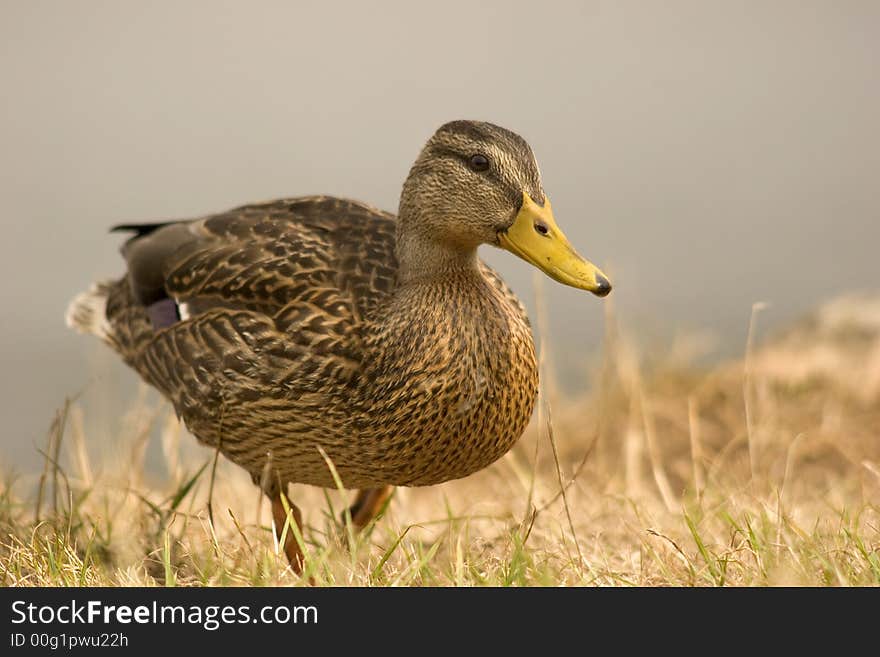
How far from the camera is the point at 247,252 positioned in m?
4.70

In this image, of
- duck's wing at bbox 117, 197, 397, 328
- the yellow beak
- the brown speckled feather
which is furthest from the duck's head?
duck's wing at bbox 117, 197, 397, 328

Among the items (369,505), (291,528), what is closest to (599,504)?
(369,505)

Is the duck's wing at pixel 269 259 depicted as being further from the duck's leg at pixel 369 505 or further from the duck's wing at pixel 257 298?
the duck's leg at pixel 369 505

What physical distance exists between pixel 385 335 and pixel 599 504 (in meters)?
1.93

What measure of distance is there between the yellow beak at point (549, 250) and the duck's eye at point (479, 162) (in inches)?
6.9

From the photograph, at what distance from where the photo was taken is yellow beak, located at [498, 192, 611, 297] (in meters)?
3.86

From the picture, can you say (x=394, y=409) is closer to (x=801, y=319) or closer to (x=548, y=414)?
(x=548, y=414)

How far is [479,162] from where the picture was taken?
403cm

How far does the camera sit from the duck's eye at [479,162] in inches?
158

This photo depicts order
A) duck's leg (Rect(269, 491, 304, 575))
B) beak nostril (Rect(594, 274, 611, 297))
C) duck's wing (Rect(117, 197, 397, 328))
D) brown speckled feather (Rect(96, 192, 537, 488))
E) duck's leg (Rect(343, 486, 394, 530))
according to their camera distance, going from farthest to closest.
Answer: duck's leg (Rect(343, 486, 394, 530)) → duck's leg (Rect(269, 491, 304, 575)) → duck's wing (Rect(117, 197, 397, 328)) → brown speckled feather (Rect(96, 192, 537, 488)) → beak nostril (Rect(594, 274, 611, 297))

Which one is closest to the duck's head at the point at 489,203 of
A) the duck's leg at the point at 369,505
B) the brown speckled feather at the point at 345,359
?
the brown speckled feather at the point at 345,359

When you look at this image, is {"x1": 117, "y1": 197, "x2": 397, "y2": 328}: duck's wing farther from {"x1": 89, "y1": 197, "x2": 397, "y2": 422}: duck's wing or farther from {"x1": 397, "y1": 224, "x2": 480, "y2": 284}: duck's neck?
{"x1": 397, "y1": 224, "x2": 480, "y2": 284}: duck's neck
